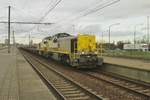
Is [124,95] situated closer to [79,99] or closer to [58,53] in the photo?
[79,99]

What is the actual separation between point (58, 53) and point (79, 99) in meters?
20.1

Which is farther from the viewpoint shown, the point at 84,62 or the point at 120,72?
the point at 84,62

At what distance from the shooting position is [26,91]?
44.4 feet

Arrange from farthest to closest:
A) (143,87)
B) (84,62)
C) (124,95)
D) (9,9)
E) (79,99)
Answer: (9,9) → (84,62) → (143,87) → (124,95) → (79,99)

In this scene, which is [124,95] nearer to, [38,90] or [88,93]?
[88,93]

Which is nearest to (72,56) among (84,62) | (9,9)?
(84,62)

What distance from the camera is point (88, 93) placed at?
13.9 m

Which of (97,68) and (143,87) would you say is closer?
(143,87)

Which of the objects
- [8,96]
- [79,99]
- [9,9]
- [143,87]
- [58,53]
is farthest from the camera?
[9,9]

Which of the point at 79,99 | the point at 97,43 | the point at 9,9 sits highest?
the point at 9,9

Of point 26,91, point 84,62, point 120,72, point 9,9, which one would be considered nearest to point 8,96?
point 26,91

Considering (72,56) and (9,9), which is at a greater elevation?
(9,9)

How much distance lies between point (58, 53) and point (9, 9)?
77.4 feet

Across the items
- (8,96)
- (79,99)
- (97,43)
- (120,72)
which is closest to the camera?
(8,96)
